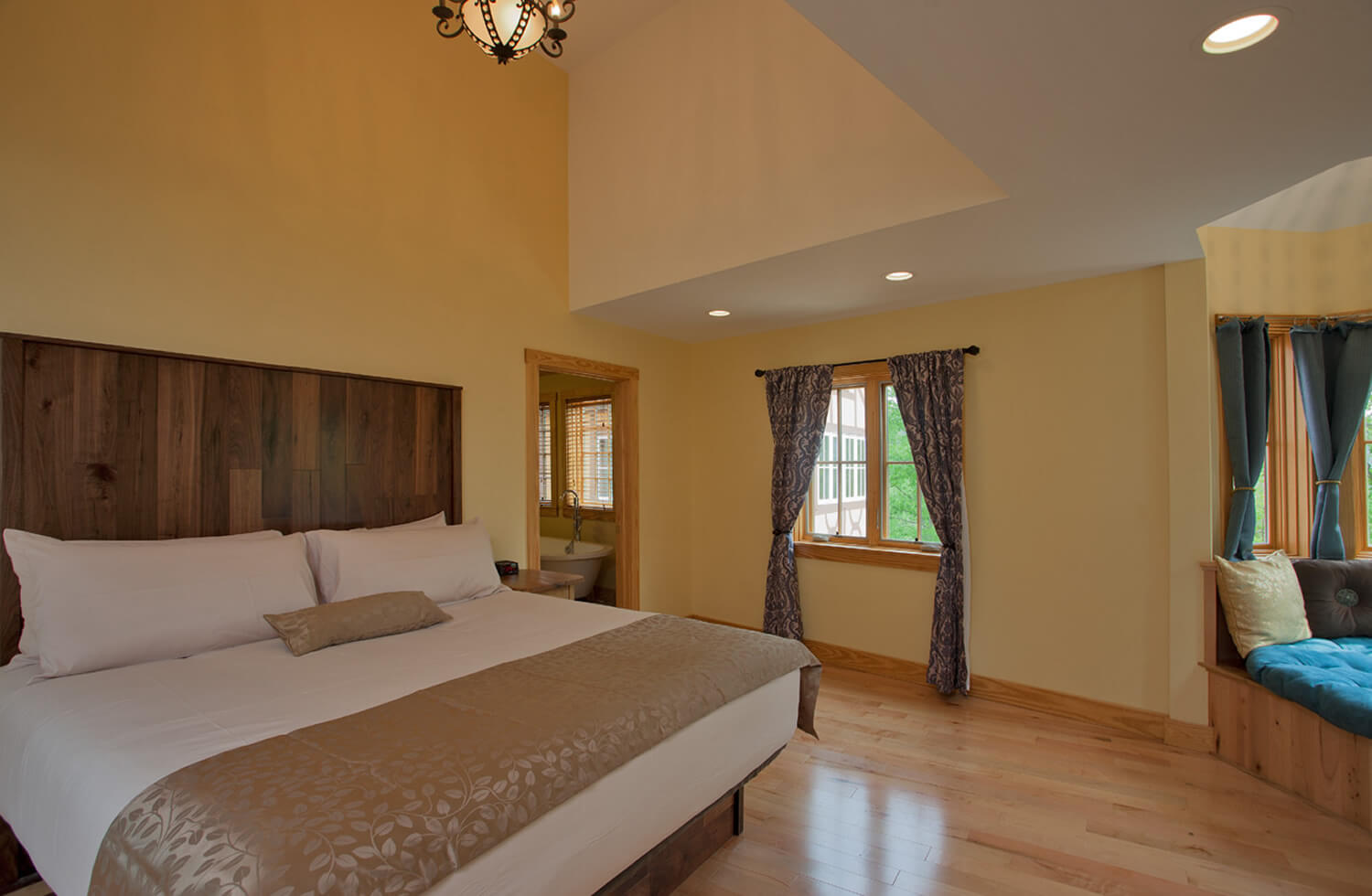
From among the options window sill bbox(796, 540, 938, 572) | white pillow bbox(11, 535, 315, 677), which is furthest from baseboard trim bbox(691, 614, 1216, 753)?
white pillow bbox(11, 535, 315, 677)

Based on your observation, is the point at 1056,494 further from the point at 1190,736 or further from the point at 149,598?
the point at 149,598

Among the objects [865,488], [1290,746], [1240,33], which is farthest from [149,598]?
[1290,746]

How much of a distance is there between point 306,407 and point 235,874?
7.62ft

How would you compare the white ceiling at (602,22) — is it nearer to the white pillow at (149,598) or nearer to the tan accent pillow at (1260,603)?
the white pillow at (149,598)

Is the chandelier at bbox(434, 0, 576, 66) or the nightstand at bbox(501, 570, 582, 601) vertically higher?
the chandelier at bbox(434, 0, 576, 66)

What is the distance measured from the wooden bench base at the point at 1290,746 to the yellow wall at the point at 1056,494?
26 centimetres

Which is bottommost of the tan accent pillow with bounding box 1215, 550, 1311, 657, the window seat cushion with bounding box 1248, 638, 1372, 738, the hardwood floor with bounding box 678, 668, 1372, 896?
the hardwood floor with bounding box 678, 668, 1372, 896

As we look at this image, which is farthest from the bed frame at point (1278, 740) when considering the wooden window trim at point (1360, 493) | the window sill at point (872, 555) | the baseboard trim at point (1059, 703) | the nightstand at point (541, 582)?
the nightstand at point (541, 582)

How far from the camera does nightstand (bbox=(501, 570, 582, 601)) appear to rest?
3439mm

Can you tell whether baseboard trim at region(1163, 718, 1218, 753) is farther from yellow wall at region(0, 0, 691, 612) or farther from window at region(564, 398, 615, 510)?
window at region(564, 398, 615, 510)

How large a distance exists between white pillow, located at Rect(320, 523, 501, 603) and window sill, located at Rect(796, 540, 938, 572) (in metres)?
2.27

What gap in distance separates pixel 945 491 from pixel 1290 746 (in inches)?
70.9

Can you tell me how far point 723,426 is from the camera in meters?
5.07

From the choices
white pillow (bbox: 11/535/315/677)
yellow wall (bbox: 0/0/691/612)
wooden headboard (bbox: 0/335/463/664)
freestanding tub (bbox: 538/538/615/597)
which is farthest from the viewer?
freestanding tub (bbox: 538/538/615/597)
